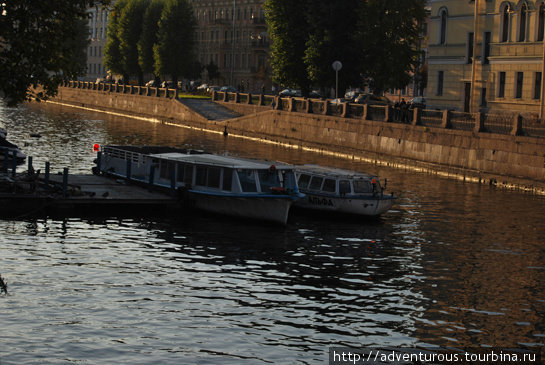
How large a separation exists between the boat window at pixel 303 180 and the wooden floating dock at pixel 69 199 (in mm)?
5481

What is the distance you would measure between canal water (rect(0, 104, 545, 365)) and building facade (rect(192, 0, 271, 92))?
105 m

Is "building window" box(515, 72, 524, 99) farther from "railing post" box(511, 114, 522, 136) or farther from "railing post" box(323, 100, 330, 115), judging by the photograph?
"railing post" box(511, 114, 522, 136)

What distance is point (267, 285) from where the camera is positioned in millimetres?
27781

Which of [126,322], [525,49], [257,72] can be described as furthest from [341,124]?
[257,72]

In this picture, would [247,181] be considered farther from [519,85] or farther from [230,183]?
[519,85]

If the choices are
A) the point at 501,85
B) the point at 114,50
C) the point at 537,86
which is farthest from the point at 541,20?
the point at 114,50

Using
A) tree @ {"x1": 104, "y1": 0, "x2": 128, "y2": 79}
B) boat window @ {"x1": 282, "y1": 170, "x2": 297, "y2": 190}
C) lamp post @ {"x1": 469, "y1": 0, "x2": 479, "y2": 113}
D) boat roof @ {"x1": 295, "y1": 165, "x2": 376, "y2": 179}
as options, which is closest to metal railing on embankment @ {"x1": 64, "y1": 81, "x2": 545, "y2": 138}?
lamp post @ {"x1": 469, "y1": 0, "x2": 479, "y2": 113}

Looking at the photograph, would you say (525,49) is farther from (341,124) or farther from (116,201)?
(116,201)

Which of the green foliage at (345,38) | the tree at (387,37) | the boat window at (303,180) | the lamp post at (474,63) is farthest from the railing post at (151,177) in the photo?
the tree at (387,37)

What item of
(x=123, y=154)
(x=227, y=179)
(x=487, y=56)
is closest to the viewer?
(x=227, y=179)

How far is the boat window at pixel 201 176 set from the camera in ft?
132

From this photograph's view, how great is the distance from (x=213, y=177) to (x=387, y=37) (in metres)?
48.9

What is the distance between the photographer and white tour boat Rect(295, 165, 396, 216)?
39.9m

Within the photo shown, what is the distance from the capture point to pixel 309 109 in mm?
77625
